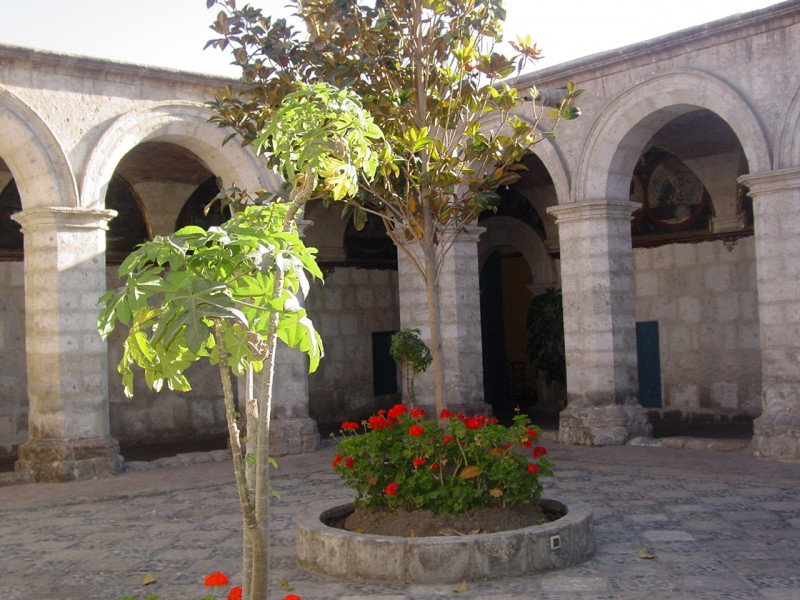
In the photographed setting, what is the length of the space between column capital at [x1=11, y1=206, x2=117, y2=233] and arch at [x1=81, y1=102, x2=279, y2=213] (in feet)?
0.40

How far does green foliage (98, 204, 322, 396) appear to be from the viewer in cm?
308

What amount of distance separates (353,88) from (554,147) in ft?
15.9

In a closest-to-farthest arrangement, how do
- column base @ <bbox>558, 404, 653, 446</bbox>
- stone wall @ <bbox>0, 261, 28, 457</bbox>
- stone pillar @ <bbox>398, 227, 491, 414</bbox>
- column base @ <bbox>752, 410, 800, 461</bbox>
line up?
column base @ <bbox>752, 410, 800, 461</bbox> < column base @ <bbox>558, 404, 653, 446</bbox> < stone pillar @ <bbox>398, 227, 491, 414</bbox> < stone wall @ <bbox>0, 261, 28, 457</bbox>

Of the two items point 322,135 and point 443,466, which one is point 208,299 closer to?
point 322,135

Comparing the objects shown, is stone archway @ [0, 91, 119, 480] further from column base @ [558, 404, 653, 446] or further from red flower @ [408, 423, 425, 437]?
red flower @ [408, 423, 425, 437]

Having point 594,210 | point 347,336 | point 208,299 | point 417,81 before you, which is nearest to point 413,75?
point 417,81

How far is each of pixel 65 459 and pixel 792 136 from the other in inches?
278

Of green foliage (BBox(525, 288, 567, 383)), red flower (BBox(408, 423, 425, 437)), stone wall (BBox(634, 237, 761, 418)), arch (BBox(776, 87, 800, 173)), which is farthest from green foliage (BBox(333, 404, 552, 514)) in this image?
green foliage (BBox(525, 288, 567, 383))

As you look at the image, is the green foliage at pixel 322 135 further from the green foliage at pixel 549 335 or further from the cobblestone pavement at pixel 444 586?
the green foliage at pixel 549 335

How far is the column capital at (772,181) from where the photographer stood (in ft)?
29.0

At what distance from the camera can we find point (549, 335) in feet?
45.6

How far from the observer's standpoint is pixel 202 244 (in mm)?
3270

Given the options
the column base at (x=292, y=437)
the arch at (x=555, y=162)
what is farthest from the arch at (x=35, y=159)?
the arch at (x=555, y=162)

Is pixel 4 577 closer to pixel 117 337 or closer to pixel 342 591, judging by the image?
pixel 342 591
